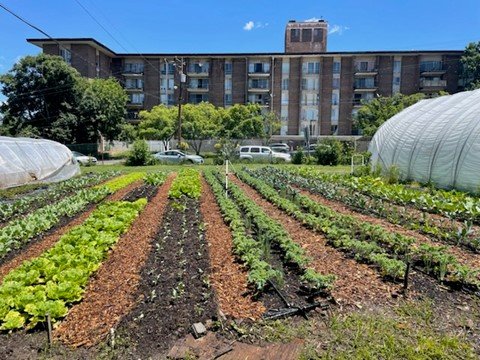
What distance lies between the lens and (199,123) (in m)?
40.6

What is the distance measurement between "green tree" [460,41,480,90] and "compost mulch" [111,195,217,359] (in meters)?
56.1

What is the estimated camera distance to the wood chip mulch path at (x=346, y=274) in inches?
166

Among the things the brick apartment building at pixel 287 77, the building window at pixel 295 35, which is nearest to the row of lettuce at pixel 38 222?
the brick apartment building at pixel 287 77

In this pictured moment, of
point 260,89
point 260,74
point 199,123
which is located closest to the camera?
point 199,123

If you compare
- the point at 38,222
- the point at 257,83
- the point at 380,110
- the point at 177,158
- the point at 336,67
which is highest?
the point at 336,67

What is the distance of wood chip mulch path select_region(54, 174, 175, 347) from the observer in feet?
11.7

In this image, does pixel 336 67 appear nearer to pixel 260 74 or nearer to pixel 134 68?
pixel 260 74

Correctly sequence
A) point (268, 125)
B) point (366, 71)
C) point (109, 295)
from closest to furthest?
point (109, 295)
point (268, 125)
point (366, 71)

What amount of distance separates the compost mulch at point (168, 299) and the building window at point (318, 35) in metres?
61.3

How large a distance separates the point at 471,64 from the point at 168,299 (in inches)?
2336

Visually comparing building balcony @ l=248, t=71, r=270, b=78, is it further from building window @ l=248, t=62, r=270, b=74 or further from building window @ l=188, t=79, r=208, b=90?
building window @ l=188, t=79, r=208, b=90

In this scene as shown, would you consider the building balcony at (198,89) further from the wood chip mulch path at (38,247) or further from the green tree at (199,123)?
the wood chip mulch path at (38,247)

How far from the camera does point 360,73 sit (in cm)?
5291

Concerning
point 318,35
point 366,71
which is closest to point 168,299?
point 366,71
